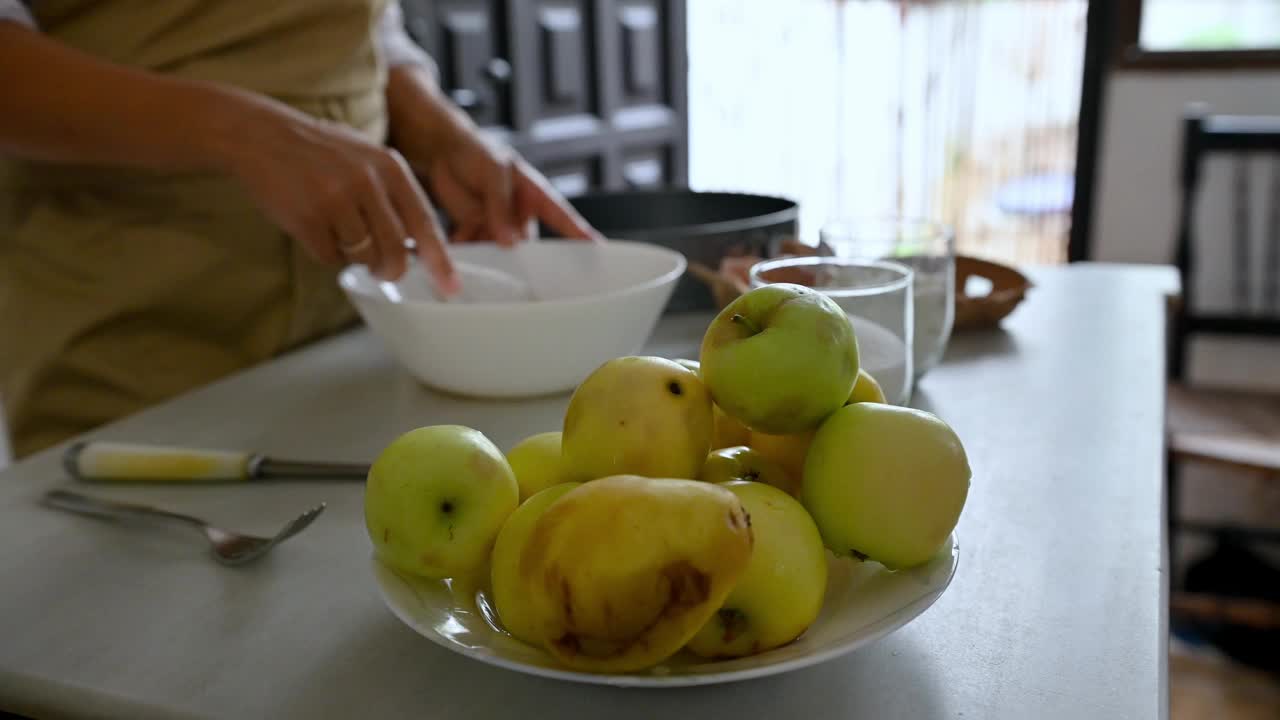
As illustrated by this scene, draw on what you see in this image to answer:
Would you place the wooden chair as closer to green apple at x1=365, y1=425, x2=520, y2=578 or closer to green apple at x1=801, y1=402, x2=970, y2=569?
green apple at x1=801, y1=402, x2=970, y2=569

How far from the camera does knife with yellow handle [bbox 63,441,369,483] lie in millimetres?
687

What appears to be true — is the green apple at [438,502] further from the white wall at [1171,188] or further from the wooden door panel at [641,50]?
the white wall at [1171,188]

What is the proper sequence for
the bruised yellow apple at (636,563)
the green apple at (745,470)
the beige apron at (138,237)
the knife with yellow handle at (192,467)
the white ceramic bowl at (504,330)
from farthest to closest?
the beige apron at (138,237), the white ceramic bowl at (504,330), the knife with yellow handle at (192,467), the green apple at (745,470), the bruised yellow apple at (636,563)

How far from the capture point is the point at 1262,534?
163cm

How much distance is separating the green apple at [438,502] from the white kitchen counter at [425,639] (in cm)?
6

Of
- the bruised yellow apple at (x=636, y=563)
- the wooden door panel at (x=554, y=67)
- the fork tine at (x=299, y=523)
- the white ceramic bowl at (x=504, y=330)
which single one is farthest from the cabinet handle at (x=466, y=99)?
the bruised yellow apple at (x=636, y=563)

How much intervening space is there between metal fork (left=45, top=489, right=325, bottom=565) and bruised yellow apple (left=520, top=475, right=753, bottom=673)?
0.84 ft

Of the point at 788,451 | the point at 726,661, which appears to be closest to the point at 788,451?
the point at 788,451

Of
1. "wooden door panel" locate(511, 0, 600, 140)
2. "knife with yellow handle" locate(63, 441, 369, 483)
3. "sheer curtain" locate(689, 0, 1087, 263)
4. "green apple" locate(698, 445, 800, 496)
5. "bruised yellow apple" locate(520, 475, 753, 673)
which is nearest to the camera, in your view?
"bruised yellow apple" locate(520, 475, 753, 673)

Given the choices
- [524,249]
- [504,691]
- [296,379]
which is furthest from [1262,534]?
[504,691]

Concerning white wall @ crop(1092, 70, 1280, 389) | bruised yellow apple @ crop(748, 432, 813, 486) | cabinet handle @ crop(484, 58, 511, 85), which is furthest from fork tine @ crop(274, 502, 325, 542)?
white wall @ crop(1092, 70, 1280, 389)

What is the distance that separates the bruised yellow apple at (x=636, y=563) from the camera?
0.36m

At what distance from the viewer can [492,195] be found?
1067mm

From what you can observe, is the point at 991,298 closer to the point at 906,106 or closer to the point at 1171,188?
the point at 1171,188
